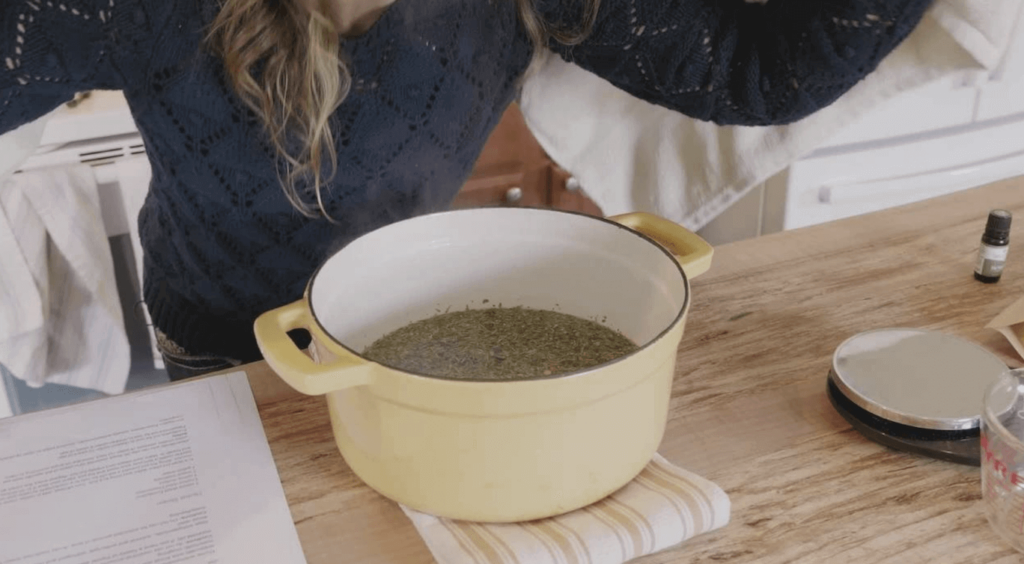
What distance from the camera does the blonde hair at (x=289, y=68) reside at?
813 mm

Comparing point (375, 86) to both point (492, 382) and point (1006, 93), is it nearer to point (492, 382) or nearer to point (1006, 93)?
point (492, 382)

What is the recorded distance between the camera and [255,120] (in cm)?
86

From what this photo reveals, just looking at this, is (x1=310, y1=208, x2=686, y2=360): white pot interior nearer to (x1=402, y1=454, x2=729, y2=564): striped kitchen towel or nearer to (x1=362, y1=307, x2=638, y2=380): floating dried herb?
(x1=362, y1=307, x2=638, y2=380): floating dried herb

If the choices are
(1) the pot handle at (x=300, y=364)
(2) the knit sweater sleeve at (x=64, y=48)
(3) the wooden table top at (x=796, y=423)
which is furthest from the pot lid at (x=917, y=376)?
(2) the knit sweater sleeve at (x=64, y=48)

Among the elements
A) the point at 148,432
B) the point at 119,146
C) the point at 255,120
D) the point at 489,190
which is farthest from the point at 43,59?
the point at 489,190

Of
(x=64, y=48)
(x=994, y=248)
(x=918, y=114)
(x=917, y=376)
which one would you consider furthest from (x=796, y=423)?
(x=918, y=114)

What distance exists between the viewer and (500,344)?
668 millimetres

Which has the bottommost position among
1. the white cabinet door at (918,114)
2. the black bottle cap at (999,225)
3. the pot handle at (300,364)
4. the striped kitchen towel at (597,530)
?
the white cabinet door at (918,114)

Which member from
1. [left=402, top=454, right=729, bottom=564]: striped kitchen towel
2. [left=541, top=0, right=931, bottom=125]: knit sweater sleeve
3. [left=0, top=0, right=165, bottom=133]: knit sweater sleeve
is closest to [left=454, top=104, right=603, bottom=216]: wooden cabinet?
[left=541, top=0, right=931, bottom=125]: knit sweater sleeve

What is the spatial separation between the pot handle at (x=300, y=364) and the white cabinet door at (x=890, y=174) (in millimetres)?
1501

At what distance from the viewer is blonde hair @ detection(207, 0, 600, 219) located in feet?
2.67

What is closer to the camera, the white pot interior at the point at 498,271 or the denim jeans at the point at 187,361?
the white pot interior at the point at 498,271

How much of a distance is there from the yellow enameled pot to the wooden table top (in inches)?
1.8

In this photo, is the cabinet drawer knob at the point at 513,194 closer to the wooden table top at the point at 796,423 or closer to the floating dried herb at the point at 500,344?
the wooden table top at the point at 796,423
